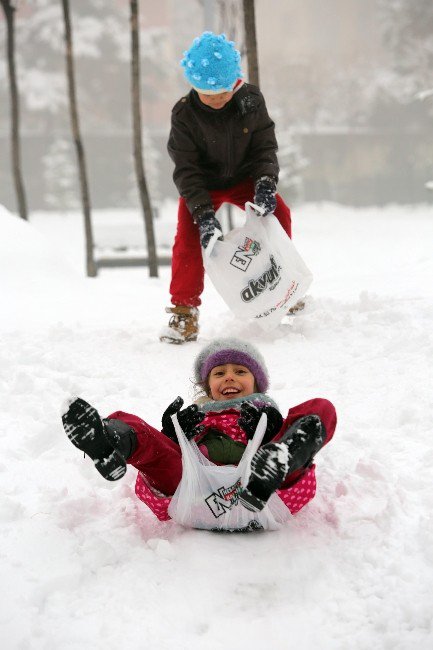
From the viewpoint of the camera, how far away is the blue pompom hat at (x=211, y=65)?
13.2ft

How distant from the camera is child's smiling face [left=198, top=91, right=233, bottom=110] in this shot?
417 centimetres

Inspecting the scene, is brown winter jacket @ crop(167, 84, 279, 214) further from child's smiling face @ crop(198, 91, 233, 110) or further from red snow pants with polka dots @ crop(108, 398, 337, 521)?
red snow pants with polka dots @ crop(108, 398, 337, 521)

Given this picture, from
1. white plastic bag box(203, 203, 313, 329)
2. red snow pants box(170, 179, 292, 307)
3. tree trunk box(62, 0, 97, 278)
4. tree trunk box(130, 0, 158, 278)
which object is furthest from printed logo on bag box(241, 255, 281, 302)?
tree trunk box(62, 0, 97, 278)

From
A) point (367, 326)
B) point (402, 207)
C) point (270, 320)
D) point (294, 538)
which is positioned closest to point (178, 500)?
point (294, 538)

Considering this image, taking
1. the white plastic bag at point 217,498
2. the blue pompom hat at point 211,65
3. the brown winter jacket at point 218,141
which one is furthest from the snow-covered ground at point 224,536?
the blue pompom hat at point 211,65

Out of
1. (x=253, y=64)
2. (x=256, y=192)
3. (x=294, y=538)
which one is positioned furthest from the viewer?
(x=253, y=64)

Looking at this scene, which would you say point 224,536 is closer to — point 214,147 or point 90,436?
point 90,436

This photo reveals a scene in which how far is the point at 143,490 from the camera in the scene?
97.1 inches

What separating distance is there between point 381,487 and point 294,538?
0.47 m

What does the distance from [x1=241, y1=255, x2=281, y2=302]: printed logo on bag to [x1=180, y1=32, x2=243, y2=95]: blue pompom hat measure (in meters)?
1.00

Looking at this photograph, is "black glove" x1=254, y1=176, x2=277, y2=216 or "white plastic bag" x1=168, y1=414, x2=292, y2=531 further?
"black glove" x1=254, y1=176, x2=277, y2=216

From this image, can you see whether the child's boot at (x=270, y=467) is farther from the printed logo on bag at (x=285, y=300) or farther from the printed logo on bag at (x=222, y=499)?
the printed logo on bag at (x=285, y=300)

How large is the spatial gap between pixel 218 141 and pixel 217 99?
24cm

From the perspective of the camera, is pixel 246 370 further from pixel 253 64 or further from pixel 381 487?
pixel 253 64
